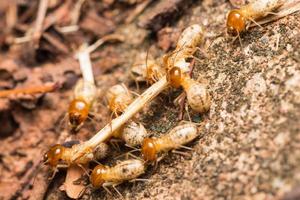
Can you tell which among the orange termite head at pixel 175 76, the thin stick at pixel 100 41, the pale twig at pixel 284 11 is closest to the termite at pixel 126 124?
the orange termite head at pixel 175 76

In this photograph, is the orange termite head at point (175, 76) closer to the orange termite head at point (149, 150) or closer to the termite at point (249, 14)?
the orange termite head at point (149, 150)

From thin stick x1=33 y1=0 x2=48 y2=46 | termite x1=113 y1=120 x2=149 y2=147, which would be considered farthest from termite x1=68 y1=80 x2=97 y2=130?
thin stick x1=33 y1=0 x2=48 y2=46

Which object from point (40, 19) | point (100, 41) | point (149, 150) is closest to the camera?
point (149, 150)

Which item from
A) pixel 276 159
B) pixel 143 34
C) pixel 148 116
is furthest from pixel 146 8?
pixel 276 159

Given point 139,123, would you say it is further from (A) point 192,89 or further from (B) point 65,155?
(B) point 65,155

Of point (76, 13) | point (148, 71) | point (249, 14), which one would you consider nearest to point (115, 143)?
point (148, 71)

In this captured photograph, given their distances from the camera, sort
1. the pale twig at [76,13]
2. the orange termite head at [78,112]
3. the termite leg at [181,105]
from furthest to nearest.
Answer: the pale twig at [76,13]
the orange termite head at [78,112]
the termite leg at [181,105]

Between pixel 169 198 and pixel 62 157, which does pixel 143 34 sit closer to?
pixel 62 157
